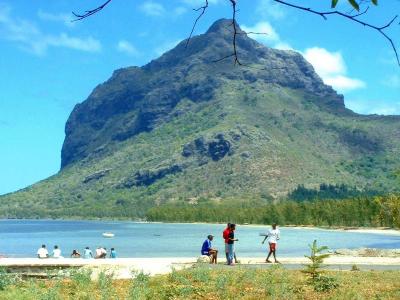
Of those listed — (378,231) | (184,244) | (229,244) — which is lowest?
(184,244)

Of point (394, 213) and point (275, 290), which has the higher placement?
point (394, 213)

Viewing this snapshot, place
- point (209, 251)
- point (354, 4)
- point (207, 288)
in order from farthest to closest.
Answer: point (209, 251), point (207, 288), point (354, 4)

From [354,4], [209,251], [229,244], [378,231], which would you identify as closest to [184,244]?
[378,231]

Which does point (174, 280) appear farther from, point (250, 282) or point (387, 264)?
point (387, 264)

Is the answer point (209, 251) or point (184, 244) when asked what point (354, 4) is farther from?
point (184, 244)

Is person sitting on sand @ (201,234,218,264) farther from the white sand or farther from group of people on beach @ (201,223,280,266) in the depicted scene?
the white sand

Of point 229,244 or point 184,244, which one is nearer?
→ point 229,244

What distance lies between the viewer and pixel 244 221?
7638 inches

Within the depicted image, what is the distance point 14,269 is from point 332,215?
13526 centimetres

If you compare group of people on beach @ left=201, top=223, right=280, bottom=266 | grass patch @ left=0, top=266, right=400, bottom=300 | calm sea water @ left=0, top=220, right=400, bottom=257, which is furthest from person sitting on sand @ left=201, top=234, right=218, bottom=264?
calm sea water @ left=0, top=220, right=400, bottom=257

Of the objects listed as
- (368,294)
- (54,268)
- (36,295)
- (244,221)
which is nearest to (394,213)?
(368,294)

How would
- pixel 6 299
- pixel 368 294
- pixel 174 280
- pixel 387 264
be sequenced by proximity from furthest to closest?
pixel 387 264 < pixel 174 280 < pixel 368 294 < pixel 6 299

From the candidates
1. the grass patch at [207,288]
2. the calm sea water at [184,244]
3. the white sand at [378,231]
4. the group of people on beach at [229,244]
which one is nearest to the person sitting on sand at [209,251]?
the group of people on beach at [229,244]

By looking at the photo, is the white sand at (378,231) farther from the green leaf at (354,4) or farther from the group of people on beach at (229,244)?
the green leaf at (354,4)
